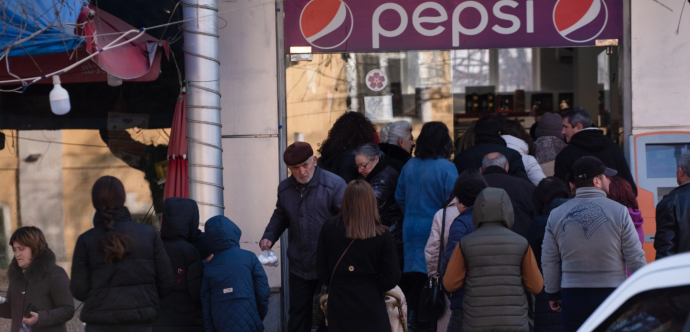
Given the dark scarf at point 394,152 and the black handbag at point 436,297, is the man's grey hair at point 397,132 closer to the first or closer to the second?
the dark scarf at point 394,152

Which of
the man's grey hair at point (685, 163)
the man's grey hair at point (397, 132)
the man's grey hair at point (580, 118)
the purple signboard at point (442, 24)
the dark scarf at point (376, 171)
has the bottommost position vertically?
the dark scarf at point (376, 171)

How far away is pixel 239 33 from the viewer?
24.1 feet

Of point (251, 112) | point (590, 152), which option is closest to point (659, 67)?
point (590, 152)

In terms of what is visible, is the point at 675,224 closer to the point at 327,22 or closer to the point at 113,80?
the point at 327,22

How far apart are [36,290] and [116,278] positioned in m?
0.92

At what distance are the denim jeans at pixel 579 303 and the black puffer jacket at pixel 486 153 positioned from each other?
168cm

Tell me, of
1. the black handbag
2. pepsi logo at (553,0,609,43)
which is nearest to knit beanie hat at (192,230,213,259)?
the black handbag

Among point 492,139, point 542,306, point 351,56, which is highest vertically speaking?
point 351,56

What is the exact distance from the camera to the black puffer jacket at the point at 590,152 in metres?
6.27

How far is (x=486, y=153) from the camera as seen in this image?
6.25 m

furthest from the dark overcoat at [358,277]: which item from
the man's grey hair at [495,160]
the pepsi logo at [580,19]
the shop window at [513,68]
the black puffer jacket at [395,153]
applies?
the shop window at [513,68]

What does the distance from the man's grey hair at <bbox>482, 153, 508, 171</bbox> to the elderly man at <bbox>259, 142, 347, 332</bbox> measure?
1.20 meters

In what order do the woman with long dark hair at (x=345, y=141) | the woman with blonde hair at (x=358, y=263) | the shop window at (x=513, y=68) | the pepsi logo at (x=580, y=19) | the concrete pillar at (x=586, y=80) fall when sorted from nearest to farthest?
1. the woman with blonde hair at (x=358, y=263)
2. the woman with long dark hair at (x=345, y=141)
3. the pepsi logo at (x=580, y=19)
4. the concrete pillar at (x=586, y=80)
5. the shop window at (x=513, y=68)

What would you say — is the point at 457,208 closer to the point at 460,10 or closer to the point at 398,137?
Answer: the point at 398,137
